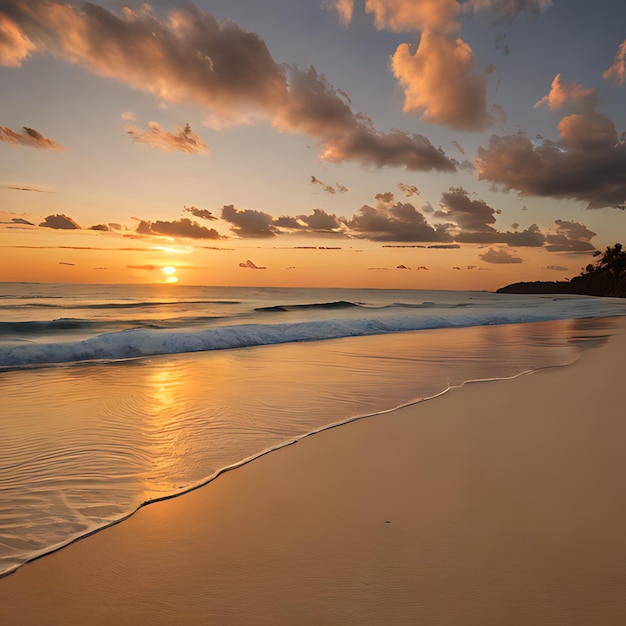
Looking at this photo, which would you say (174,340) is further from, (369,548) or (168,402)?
(369,548)

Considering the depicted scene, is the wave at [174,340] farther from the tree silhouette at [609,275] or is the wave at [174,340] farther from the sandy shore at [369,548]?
the tree silhouette at [609,275]

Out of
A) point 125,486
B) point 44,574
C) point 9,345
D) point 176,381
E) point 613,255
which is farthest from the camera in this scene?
point 613,255

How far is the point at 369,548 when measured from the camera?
229 centimetres

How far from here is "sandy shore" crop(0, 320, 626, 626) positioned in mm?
1875

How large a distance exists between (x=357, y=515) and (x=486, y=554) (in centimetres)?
71

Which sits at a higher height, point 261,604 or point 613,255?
point 613,255

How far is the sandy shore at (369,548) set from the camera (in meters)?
1.88

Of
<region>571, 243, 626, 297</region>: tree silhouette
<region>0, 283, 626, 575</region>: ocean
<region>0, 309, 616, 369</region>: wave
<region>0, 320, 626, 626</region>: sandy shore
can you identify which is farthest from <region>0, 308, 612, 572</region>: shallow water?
<region>571, 243, 626, 297</region>: tree silhouette

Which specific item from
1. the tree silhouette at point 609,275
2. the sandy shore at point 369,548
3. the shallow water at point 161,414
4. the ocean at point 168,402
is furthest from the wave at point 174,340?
the tree silhouette at point 609,275

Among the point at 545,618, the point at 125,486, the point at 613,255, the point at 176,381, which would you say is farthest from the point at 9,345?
the point at 613,255

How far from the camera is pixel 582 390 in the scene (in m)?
6.05

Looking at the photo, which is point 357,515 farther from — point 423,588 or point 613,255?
point 613,255

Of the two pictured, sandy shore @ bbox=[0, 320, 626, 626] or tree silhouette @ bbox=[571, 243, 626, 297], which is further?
tree silhouette @ bbox=[571, 243, 626, 297]

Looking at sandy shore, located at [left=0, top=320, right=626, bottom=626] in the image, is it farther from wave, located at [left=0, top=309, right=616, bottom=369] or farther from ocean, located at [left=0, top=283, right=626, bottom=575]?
wave, located at [left=0, top=309, right=616, bottom=369]
